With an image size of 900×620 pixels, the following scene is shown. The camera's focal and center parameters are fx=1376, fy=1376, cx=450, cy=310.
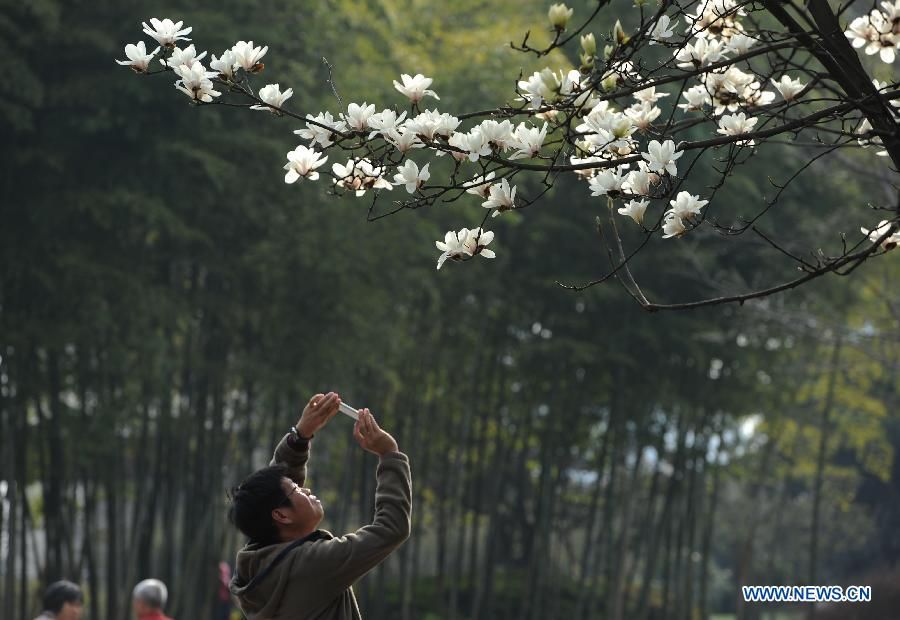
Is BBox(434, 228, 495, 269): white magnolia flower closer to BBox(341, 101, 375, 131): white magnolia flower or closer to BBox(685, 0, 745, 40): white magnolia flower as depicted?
BBox(341, 101, 375, 131): white magnolia flower

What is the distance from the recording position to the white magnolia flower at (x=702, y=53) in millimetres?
3067

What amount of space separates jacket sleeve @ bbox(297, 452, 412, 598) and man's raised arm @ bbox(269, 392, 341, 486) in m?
0.18

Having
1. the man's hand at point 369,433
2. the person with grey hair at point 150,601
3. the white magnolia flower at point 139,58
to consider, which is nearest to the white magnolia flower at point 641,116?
the man's hand at point 369,433

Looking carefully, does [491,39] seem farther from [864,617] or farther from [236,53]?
[236,53]

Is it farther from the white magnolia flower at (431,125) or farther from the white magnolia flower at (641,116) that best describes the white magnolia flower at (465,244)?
the white magnolia flower at (641,116)

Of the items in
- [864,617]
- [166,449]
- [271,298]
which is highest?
[271,298]

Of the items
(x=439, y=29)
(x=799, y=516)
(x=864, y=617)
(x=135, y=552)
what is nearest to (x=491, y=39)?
(x=439, y=29)

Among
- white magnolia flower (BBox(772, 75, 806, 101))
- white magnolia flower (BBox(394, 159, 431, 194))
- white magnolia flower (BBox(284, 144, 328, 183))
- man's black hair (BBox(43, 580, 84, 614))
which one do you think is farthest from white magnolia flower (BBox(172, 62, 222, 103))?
man's black hair (BBox(43, 580, 84, 614))

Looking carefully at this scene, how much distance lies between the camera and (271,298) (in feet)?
34.4

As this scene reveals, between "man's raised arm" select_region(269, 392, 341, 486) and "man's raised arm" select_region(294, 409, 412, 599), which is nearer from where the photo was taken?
"man's raised arm" select_region(294, 409, 412, 599)

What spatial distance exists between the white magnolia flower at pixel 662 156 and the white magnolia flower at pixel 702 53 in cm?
33

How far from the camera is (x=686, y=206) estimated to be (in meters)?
2.87

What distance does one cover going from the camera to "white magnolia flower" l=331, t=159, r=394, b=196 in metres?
3.10

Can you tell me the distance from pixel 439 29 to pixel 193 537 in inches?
202
